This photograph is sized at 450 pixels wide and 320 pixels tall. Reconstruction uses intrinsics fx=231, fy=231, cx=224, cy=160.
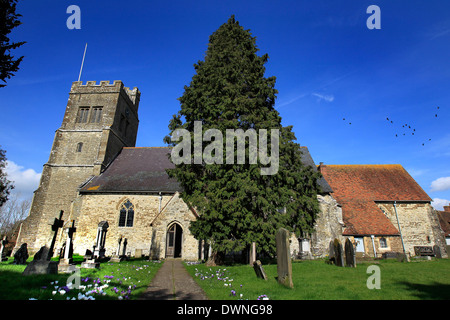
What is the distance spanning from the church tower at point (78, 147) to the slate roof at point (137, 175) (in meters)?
1.27

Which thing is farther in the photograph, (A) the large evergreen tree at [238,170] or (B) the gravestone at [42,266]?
(A) the large evergreen tree at [238,170]

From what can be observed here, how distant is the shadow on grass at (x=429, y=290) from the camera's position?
5179mm

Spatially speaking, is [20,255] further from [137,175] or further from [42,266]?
[137,175]

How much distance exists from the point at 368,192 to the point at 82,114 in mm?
31887

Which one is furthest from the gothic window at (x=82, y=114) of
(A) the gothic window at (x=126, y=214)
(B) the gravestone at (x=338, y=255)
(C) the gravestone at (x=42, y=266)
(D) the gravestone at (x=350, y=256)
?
(D) the gravestone at (x=350, y=256)

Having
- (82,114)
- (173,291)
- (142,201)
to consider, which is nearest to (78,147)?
(82,114)

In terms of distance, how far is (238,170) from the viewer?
448 inches

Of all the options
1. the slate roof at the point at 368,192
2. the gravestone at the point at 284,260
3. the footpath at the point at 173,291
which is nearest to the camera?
the footpath at the point at 173,291

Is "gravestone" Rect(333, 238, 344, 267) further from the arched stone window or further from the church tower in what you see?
the church tower

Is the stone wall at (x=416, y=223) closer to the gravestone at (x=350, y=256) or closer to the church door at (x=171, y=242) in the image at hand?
the gravestone at (x=350, y=256)
